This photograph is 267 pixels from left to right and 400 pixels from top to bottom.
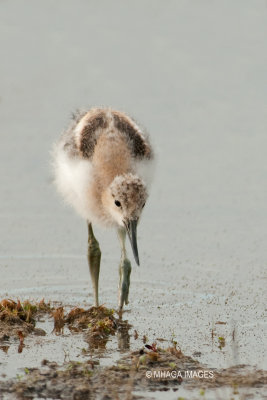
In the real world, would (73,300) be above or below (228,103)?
below

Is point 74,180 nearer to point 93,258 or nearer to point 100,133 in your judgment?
point 100,133

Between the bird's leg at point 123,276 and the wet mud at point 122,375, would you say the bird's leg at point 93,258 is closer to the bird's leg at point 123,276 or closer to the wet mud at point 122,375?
the bird's leg at point 123,276

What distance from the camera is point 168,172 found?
371 inches

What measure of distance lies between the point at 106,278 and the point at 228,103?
3.37 meters

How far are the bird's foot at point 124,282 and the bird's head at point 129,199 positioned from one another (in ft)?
1.61

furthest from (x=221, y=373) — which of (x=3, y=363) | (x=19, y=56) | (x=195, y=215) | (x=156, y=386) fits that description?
(x=19, y=56)

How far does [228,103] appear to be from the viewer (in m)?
10.4

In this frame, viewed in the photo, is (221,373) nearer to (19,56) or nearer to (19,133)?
(19,133)

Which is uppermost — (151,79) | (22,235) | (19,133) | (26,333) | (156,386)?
(151,79)

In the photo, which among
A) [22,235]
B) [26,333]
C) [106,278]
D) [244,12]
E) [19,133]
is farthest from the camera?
[244,12]

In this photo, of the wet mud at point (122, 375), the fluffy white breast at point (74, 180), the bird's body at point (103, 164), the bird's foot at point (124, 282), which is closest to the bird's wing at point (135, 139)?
the bird's body at point (103, 164)

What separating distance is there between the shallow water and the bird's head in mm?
694

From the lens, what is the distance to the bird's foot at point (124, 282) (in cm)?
694

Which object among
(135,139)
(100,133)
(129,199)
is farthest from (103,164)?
(129,199)
